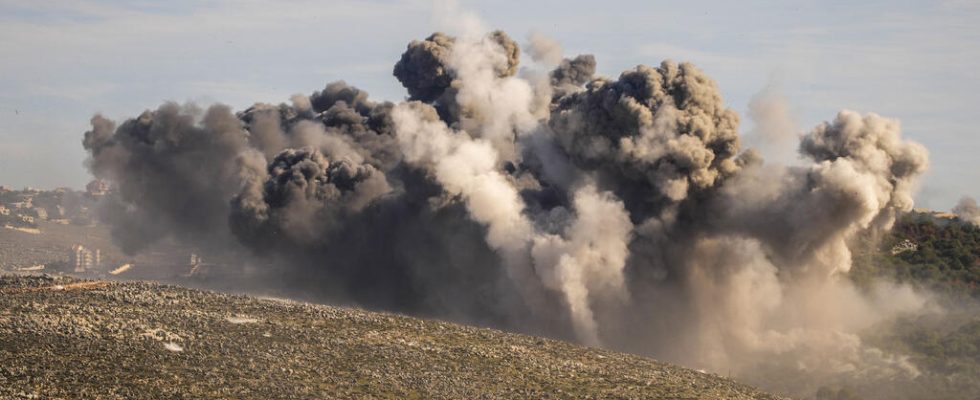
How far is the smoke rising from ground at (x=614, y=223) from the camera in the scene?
121m

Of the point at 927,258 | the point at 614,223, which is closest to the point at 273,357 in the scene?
the point at 614,223

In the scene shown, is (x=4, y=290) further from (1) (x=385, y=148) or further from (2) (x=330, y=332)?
(1) (x=385, y=148)

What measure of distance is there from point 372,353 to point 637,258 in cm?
3599

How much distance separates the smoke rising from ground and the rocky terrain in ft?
52.6

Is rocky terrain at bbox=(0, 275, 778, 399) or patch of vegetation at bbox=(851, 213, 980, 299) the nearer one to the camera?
rocky terrain at bbox=(0, 275, 778, 399)

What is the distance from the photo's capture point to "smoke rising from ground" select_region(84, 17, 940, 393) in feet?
396

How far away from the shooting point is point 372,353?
97.0m

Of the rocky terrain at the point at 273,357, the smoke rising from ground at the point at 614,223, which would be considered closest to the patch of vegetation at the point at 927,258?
the smoke rising from ground at the point at 614,223

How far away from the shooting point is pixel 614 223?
126m

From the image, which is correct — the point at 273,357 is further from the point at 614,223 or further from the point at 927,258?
the point at 927,258

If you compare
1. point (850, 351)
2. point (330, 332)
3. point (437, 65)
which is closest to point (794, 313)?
point (850, 351)

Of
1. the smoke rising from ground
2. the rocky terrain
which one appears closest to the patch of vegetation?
the smoke rising from ground

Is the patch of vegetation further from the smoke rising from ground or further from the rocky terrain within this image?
the rocky terrain

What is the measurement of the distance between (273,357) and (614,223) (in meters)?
42.3
